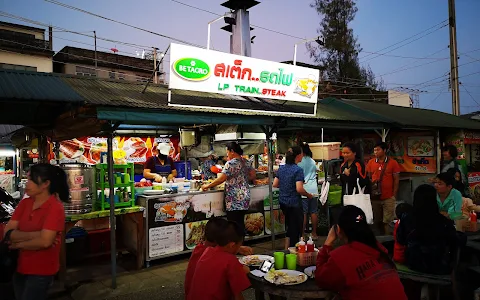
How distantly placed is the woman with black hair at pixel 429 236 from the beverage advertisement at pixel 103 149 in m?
9.79

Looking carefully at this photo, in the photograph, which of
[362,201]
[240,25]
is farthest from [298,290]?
[240,25]

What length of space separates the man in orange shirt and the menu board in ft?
12.3

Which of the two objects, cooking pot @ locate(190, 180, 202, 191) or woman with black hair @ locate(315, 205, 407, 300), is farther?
cooking pot @ locate(190, 180, 202, 191)

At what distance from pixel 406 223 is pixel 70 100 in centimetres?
437

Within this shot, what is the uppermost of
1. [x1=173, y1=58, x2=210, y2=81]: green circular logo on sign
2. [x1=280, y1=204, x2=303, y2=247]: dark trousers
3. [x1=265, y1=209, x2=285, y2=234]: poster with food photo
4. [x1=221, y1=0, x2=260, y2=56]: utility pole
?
[x1=221, y1=0, x2=260, y2=56]: utility pole

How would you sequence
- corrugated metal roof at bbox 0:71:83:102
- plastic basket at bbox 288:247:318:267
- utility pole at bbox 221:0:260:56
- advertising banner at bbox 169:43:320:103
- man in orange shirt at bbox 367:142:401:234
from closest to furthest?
plastic basket at bbox 288:247:318:267 < corrugated metal roof at bbox 0:71:83:102 < advertising banner at bbox 169:43:320:103 < man in orange shirt at bbox 367:142:401:234 < utility pole at bbox 221:0:260:56

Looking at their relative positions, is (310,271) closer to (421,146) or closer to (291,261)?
(291,261)

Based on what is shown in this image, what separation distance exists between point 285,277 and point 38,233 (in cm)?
203

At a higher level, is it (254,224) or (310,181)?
(310,181)

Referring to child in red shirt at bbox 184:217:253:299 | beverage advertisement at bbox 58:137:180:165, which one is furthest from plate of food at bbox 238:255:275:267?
beverage advertisement at bbox 58:137:180:165

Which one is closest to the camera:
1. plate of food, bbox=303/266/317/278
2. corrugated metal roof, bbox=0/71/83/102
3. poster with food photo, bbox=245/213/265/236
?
plate of food, bbox=303/266/317/278

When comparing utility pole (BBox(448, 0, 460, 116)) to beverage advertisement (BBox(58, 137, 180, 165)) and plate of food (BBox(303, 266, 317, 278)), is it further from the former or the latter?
plate of food (BBox(303, 266, 317, 278))

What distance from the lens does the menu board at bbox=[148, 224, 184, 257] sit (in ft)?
20.0

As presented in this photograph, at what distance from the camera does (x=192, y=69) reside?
5.91 m
